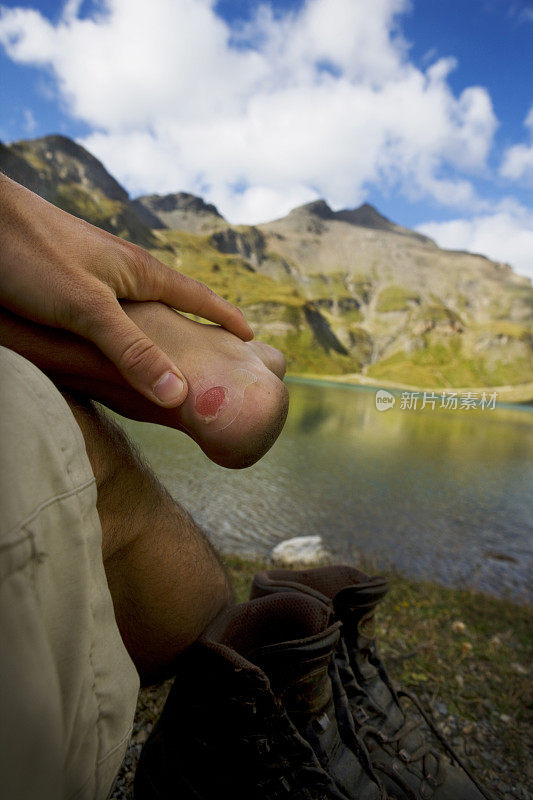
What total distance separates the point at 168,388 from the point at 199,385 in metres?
0.10

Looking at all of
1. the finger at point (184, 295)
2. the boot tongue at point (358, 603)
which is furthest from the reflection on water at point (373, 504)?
the finger at point (184, 295)

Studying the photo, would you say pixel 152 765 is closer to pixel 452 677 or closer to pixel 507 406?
pixel 452 677

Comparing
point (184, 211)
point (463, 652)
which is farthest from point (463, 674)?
point (184, 211)

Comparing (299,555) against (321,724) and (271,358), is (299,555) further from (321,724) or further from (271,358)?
(271,358)

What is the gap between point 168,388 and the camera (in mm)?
1024

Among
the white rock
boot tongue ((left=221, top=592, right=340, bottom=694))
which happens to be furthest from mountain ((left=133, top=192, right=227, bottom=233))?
boot tongue ((left=221, top=592, right=340, bottom=694))

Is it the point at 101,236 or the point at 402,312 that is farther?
the point at 402,312

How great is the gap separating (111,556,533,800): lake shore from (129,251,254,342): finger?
3.03 ft

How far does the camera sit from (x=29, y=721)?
0.51m

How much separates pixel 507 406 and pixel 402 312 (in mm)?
96830

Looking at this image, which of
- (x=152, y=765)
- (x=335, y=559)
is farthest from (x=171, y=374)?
(x=335, y=559)

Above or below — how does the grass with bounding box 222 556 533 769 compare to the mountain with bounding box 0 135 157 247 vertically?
below

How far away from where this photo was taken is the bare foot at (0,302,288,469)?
100cm

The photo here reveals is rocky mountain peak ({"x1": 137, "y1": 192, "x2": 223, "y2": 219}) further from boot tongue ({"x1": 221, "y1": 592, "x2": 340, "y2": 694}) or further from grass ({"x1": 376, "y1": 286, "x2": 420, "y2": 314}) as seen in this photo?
boot tongue ({"x1": 221, "y1": 592, "x2": 340, "y2": 694})
